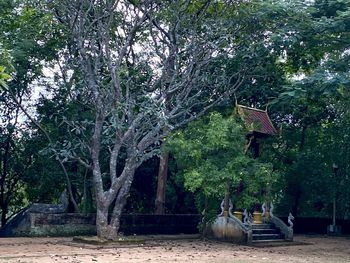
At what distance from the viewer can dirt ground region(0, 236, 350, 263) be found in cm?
1247

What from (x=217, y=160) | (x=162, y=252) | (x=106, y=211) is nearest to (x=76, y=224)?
(x=106, y=211)

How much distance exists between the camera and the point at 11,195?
22.7 m

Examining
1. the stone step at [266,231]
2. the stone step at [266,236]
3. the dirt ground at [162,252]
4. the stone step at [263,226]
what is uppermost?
the stone step at [263,226]

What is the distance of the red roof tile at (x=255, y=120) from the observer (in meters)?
18.0

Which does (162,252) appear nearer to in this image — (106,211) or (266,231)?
(106,211)

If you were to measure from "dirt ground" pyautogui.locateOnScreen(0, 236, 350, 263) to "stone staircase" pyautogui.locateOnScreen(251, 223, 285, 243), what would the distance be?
3.80ft

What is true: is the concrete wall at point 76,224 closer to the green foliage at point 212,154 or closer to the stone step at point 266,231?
the stone step at point 266,231

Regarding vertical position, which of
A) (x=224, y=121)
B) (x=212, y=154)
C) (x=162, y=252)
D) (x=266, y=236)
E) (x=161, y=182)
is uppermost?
(x=224, y=121)

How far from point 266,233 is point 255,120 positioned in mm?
3875

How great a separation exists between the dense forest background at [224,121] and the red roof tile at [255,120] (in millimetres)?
310

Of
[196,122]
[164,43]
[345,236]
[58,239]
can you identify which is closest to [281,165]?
[345,236]

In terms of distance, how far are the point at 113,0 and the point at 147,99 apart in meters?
3.01

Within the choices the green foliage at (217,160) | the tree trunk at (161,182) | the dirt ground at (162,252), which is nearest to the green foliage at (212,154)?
the green foliage at (217,160)

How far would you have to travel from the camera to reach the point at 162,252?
14.2 m
